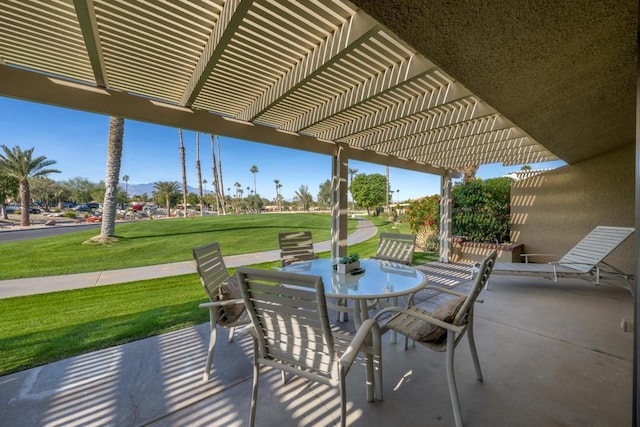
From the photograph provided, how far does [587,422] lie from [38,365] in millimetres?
4440

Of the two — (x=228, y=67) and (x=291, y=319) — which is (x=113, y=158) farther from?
(x=291, y=319)

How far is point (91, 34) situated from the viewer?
6.01 ft

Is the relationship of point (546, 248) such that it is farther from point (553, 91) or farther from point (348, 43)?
point (348, 43)

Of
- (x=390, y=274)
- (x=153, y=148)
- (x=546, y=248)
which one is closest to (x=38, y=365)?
(x=390, y=274)

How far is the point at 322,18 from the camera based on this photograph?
76.7 inches

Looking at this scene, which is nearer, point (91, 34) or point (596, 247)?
point (91, 34)

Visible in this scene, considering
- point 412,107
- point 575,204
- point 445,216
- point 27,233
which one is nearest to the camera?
point 412,107

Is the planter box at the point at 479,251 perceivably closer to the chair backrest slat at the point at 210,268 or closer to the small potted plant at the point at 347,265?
the small potted plant at the point at 347,265

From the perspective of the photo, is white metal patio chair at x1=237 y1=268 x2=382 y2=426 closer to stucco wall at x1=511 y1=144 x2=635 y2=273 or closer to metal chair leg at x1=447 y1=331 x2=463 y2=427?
metal chair leg at x1=447 y1=331 x2=463 y2=427

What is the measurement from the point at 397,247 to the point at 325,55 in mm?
2709

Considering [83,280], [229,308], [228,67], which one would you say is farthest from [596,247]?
[83,280]

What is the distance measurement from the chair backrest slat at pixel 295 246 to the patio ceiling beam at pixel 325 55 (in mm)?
1699

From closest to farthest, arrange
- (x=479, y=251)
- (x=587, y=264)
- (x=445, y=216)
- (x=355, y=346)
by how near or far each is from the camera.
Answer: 1. (x=355, y=346)
2. (x=587, y=264)
3. (x=479, y=251)
4. (x=445, y=216)

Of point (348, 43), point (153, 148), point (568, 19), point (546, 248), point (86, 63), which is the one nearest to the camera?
point (568, 19)
